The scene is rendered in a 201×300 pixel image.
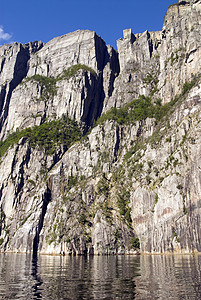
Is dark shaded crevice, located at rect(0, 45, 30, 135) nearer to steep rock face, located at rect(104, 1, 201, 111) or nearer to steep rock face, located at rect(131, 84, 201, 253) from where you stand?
steep rock face, located at rect(104, 1, 201, 111)

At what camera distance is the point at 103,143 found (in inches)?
4724

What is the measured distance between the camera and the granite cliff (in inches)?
3041

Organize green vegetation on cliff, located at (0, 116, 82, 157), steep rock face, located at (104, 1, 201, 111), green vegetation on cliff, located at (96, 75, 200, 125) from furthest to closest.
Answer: green vegetation on cliff, located at (0, 116, 82, 157) → steep rock face, located at (104, 1, 201, 111) → green vegetation on cliff, located at (96, 75, 200, 125)

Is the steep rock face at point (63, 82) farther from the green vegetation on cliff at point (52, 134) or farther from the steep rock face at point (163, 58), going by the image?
the steep rock face at point (163, 58)

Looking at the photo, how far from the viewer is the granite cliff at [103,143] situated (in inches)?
3041

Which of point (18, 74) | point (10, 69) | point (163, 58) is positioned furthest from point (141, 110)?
point (10, 69)

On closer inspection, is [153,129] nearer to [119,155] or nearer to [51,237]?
[119,155]

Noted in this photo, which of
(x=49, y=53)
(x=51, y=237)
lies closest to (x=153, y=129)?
(x=51, y=237)

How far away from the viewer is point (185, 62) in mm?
111250

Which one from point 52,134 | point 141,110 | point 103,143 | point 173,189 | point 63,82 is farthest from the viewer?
point 63,82

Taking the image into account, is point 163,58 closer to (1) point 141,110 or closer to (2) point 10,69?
(1) point 141,110

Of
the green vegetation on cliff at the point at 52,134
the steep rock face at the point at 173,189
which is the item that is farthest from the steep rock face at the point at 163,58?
the steep rock face at the point at 173,189

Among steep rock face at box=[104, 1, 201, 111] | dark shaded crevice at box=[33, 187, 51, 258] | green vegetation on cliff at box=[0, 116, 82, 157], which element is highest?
steep rock face at box=[104, 1, 201, 111]

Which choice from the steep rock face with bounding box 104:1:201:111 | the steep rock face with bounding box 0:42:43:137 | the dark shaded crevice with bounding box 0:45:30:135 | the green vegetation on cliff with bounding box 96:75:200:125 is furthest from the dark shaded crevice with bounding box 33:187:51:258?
the dark shaded crevice with bounding box 0:45:30:135
